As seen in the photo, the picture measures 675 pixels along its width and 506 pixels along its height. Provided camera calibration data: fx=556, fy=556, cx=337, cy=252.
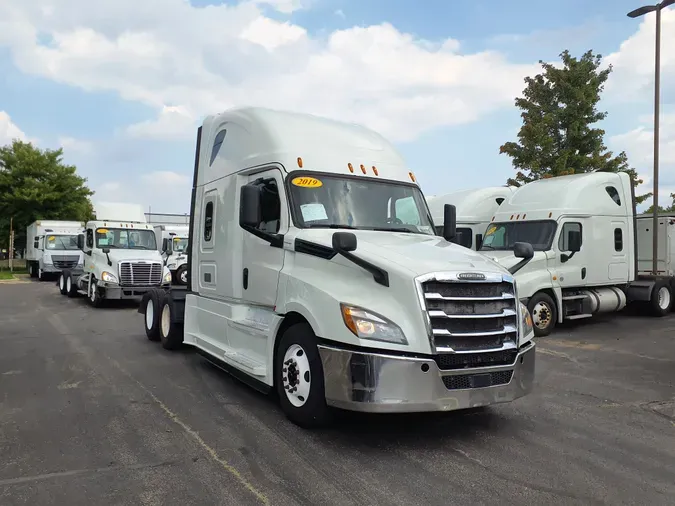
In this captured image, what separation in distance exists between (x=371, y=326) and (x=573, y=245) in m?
8.82

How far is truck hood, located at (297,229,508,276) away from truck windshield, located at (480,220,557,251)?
7102mm

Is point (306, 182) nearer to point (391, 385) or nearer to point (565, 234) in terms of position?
point (391, 385)

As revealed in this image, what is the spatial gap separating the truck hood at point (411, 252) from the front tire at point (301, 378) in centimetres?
88

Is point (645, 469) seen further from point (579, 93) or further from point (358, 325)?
point (579, 93)

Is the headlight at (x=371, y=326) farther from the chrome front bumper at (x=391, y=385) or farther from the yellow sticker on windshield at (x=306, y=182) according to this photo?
the yellow sticker on windshield at (x=306, y=182)

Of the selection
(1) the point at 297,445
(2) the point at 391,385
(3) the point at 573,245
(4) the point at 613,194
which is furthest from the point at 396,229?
(4) the point at 613,194

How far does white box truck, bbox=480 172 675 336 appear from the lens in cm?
1162

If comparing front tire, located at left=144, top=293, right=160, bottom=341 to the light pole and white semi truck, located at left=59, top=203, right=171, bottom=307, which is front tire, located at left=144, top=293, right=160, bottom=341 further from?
the light pole

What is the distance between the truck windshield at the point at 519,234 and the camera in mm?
12086

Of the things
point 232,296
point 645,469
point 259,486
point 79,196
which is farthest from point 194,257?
point 79,196

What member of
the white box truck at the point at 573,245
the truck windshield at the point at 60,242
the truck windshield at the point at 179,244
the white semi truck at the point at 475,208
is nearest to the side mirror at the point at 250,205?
the white box truck at the point at 573,245

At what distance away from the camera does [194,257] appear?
809 cm

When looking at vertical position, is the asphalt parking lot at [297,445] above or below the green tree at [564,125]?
below

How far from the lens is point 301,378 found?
201 inches
